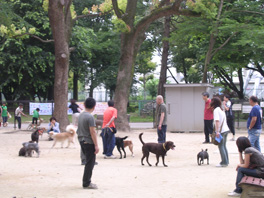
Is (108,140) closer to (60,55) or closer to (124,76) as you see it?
(60,55)

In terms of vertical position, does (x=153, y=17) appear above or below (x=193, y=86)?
above

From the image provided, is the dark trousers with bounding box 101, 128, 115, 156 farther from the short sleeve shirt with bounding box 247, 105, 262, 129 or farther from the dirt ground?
the short sleeve shirt with bounding box 247, 105, 262, 129

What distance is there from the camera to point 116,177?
917 cm

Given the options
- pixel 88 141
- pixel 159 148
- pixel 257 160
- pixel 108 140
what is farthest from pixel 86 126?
pixel 108 140

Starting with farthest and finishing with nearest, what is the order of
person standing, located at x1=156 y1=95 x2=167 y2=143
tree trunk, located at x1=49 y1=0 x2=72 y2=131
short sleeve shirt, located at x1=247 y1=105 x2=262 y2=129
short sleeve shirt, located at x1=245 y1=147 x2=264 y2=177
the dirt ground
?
tree trunk, located at x1=49 y1=0 x2=72 y2=131
person standing, located at x1=156 y1=95 x2=167 y2=143
short sleeve shirt, located at x1=247 y1=105 x2=262 y2=129
the dirt ground
short sleeve shirt, located at x1=245 y1=147 x2=264 y2=177

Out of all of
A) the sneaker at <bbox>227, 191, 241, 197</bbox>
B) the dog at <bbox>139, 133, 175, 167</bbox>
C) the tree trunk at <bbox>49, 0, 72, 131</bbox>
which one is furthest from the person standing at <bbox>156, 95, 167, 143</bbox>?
the tree trunk at <bbox>49, 0, 72, 131</bbox>

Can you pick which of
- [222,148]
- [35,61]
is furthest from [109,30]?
[222,148]

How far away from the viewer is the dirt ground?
24.6 feet

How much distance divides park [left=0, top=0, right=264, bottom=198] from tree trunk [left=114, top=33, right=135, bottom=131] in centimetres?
5

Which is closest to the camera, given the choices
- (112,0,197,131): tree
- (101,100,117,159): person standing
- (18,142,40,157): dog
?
(101,100,117,159): person standing

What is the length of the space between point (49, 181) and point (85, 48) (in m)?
30.4

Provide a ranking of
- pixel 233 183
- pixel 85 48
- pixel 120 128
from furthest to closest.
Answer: pixel 85 48 < pixel 120 128 < pixel 233 183

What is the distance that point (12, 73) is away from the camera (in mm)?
35438

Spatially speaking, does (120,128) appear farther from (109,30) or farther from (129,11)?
(109,30)
